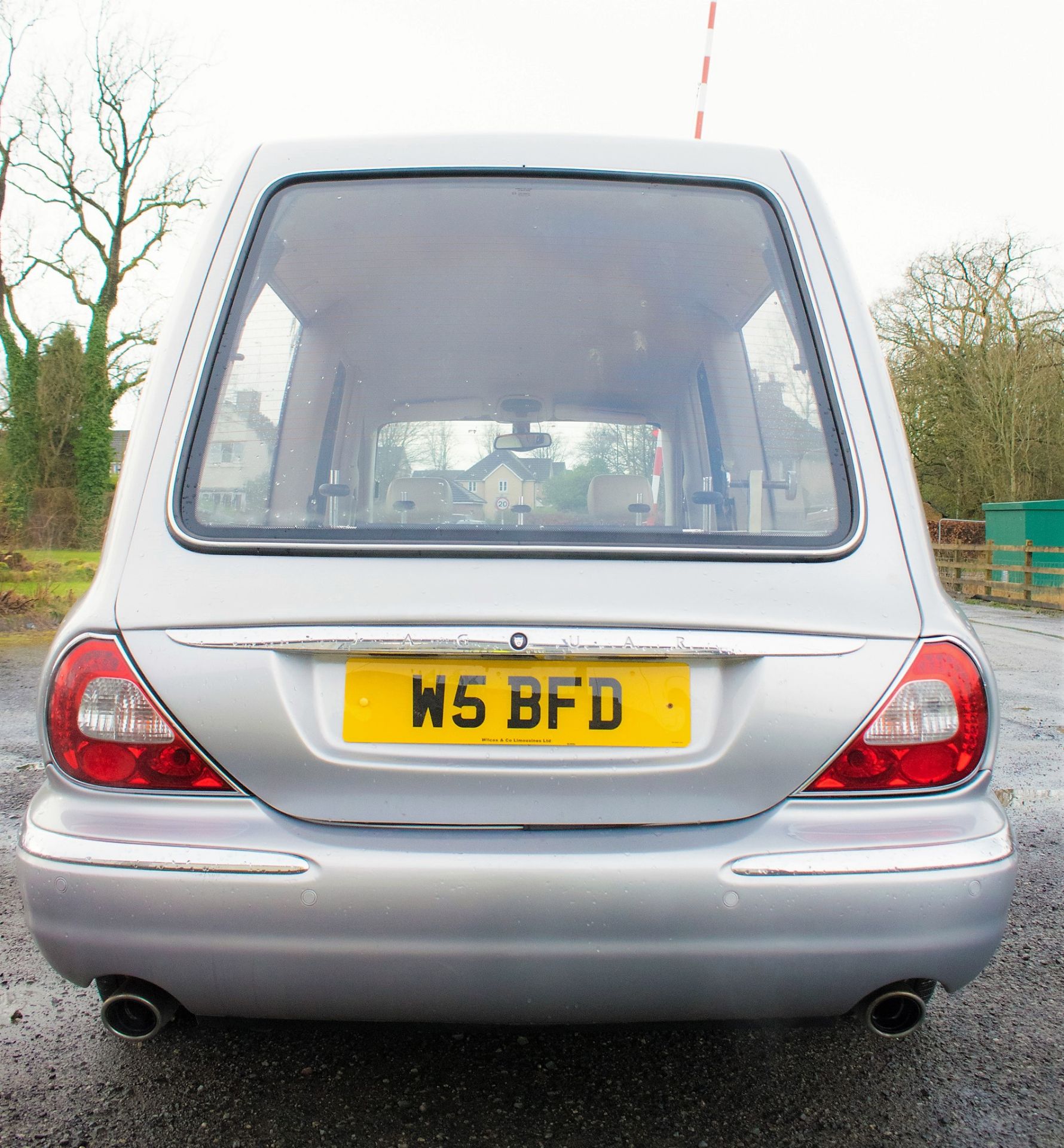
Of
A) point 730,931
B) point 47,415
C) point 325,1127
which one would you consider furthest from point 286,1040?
point 47,415

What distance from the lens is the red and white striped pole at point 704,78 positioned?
405 centimetres

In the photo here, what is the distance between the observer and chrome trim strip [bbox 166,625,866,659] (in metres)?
1.71

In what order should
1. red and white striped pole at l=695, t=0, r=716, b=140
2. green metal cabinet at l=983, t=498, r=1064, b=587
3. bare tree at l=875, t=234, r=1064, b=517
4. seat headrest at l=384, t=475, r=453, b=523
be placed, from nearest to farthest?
seat headrest at l=384, t=475, r=453, b=523 → red and white striped pole at l=695, t=0, r=716, b=140 → green metal cabinet at l=983, t=498, r=1064, b=587 → bare tree at l=875, t=234, r=1064, b=517

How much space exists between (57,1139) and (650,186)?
7.22ft

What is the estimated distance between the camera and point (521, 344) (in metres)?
2.09

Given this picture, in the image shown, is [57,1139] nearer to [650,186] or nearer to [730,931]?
[730,931]

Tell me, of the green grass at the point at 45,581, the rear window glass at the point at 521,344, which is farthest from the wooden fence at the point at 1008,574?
the rear window glass at the point at 521,344

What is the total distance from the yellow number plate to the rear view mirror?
1.72 feet

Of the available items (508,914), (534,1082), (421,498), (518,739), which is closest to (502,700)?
(518,739)

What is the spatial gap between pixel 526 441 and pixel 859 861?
38.8 inches

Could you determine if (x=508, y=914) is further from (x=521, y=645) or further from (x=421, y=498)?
(x=421, y=498)

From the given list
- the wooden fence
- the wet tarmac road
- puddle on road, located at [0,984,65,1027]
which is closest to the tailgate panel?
the wet tarmac road

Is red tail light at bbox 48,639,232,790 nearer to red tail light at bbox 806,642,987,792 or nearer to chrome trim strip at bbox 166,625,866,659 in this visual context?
chrome trim strip at bbox 166,625,866,659

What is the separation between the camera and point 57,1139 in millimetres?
1973
